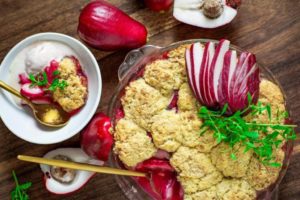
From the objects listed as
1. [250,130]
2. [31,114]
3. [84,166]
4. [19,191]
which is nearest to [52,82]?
[31,114]

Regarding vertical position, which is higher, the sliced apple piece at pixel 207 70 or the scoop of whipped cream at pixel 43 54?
the sliced apple piece at pixel 207 70

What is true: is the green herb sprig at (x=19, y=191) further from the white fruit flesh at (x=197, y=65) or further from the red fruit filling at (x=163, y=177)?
the white fruit flesh at (x=197, y=65)

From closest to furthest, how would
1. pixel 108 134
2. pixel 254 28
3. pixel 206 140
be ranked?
pixel 206 140, pixel 108 134, pixel 254 28

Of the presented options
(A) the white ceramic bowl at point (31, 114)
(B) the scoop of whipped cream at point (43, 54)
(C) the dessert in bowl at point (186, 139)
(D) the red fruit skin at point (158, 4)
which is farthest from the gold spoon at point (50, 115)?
(D) the red fruit skin at point (158, 4)

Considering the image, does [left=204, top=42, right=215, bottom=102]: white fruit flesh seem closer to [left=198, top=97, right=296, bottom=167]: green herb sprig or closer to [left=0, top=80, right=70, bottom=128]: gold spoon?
[left=198, top=97, right=296, bottom=167]: green herb sprig

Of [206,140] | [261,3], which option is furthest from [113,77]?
[261,3]

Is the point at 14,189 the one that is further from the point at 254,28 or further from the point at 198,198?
the point at 254,28
